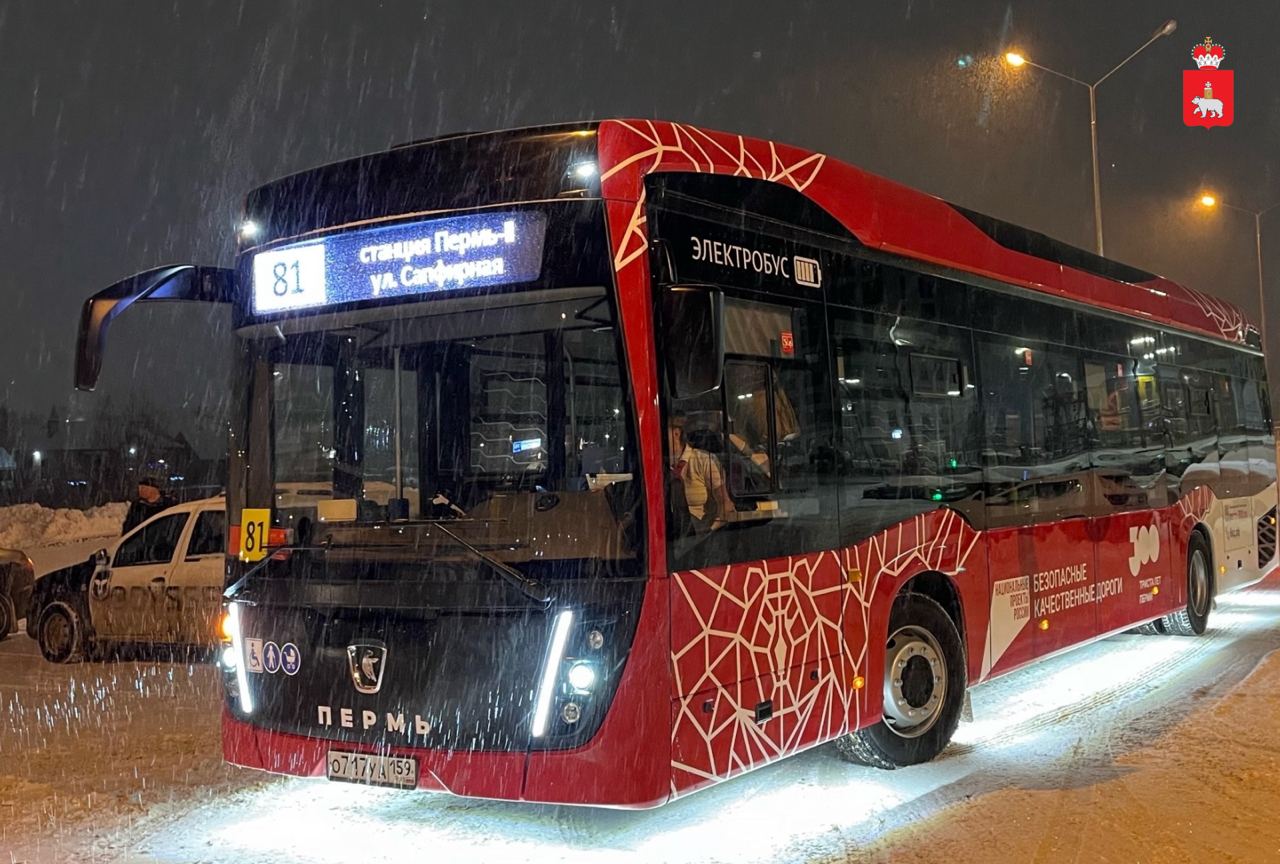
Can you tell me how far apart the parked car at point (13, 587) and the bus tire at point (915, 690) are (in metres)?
11.0

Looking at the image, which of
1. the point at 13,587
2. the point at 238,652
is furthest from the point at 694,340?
the point at 13,587

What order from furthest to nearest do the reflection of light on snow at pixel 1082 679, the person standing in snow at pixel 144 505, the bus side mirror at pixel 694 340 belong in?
the person standing in snow at pixel 144 505 < the reflection of light on snow at pixel 1082 679 < the bus side mirror at pixel 694 340

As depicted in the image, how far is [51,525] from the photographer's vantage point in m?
28.2

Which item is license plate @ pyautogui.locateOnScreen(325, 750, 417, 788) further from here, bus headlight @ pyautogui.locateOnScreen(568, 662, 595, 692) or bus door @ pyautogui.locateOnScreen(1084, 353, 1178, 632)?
bus door @ pyautogui.locateOnScreen(1084, 353, 1178, 632)

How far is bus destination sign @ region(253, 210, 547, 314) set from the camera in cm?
518

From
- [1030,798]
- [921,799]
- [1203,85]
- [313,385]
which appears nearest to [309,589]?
[313,385]

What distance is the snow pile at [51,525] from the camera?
1074 inches

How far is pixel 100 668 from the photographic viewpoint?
11.7m

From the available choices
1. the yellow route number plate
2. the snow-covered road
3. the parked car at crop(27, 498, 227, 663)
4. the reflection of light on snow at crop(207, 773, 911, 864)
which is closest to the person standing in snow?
the parked car at crop(27, 498, 227, 663)

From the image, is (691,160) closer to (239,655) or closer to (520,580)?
(520,580)

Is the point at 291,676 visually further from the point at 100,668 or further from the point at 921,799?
the point at 100,668

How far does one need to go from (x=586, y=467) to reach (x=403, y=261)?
52.1 inches

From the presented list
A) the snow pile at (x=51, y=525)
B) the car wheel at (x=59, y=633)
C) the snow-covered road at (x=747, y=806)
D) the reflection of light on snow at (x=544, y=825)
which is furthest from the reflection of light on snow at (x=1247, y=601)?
the snow pile at (x=51, y=525)

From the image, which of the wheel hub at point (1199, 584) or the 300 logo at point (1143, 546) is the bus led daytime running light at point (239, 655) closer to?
the 300 logo at point (1143, 546)
